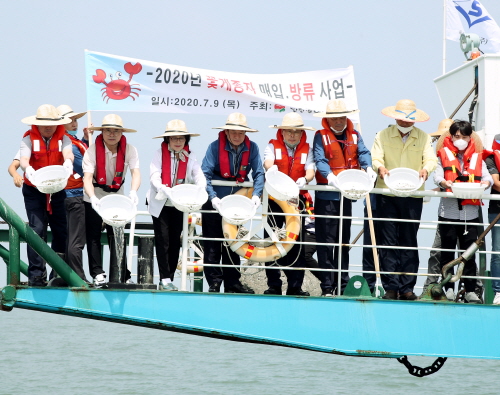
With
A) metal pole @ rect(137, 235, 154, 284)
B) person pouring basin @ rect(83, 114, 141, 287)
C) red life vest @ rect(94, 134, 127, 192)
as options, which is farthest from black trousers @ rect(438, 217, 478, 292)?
red life vest @ rect(94, 134, 127, 192)

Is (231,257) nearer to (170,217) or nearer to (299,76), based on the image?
(170,217)

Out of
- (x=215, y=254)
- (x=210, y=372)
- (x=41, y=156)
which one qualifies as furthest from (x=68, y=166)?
(x=210, y=372)

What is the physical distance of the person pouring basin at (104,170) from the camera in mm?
8375

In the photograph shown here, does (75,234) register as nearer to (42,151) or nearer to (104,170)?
(104,170)

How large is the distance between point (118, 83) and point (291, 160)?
267 cm

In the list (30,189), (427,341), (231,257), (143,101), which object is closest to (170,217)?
(231,257)

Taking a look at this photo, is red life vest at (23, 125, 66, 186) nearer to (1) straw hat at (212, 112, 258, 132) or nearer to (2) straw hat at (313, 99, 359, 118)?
(1) straw hat at (212, 112, 258, 132)

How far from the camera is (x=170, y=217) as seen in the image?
863 centimetres

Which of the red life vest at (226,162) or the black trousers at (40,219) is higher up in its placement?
the red life vest at (226,162)

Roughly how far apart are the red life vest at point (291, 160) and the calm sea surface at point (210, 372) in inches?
528

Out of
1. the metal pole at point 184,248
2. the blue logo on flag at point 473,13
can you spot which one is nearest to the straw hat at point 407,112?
the metal pole at point 184,248

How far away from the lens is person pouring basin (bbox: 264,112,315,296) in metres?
8.84

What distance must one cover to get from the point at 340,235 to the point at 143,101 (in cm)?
334

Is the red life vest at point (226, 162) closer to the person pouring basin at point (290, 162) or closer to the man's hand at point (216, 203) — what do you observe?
the person pouring basin at point (290, 162)
